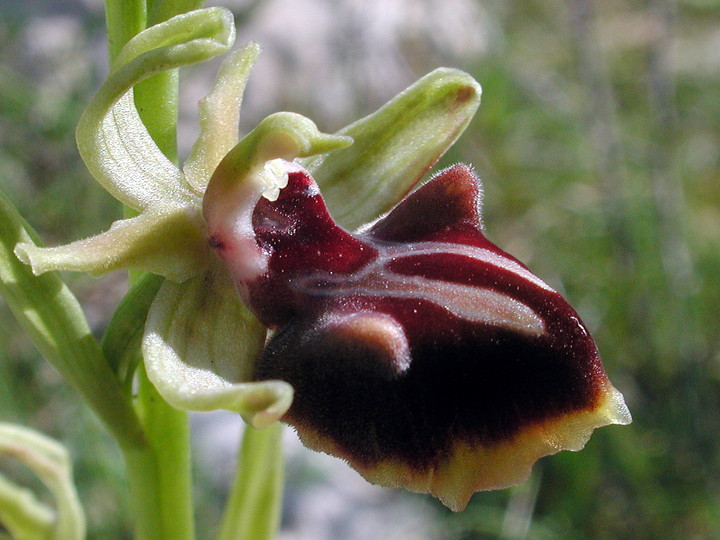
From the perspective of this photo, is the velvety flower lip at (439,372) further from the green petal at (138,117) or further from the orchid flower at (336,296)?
the green petal at (138,117)

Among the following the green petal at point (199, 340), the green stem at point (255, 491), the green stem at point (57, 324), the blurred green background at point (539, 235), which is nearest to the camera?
the green petal at point (199, 340)

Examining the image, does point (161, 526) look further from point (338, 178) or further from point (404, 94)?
point (404, 94)

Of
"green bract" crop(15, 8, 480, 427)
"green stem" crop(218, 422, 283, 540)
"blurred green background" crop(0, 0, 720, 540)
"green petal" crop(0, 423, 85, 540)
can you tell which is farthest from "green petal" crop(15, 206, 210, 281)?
"blurred green background" crop(0, 0, 720, 540)

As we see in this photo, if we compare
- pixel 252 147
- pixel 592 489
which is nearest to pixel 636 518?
pixel 592 489

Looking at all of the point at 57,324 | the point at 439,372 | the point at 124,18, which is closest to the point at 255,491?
the point at 57,324

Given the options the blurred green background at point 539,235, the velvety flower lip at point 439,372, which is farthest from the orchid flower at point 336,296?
the blurred green background at point 539,235

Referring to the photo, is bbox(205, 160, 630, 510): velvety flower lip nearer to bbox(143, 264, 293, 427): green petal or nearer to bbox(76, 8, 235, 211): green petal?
bbox(143, 264, 293, 427): green petal
